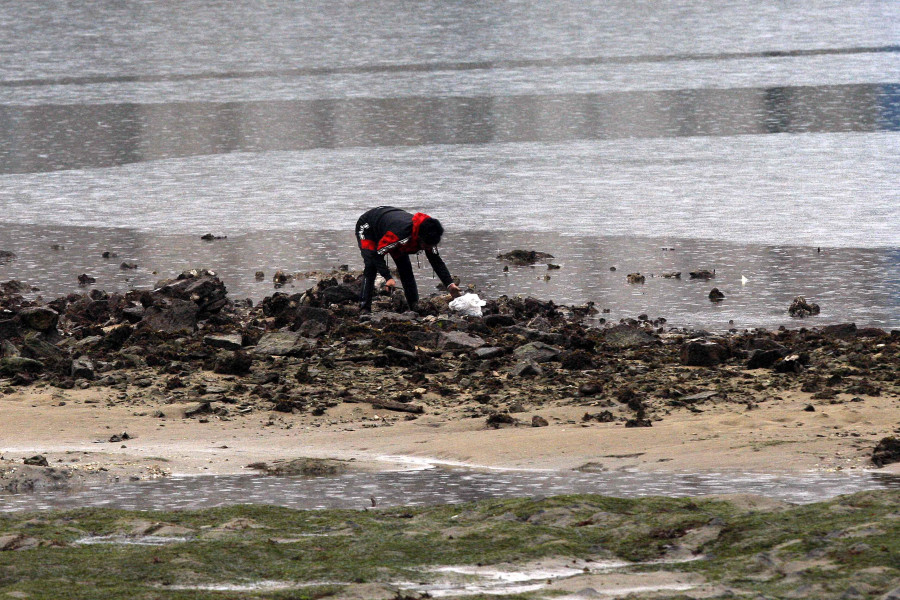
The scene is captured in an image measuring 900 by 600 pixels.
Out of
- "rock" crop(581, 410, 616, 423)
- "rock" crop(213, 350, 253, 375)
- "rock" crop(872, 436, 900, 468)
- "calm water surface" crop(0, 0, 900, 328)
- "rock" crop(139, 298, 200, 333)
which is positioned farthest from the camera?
"calm water surface" crop(0, 0, 900, 328)

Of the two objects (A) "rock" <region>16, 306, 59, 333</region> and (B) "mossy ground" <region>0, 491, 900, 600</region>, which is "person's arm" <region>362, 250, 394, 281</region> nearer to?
(A) "rock" <region>16, 306, 59, 333</region>

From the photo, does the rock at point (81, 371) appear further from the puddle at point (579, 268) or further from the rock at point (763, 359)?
the rock at point (763, 359)

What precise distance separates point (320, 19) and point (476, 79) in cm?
2686

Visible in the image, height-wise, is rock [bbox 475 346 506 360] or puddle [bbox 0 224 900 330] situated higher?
puddle [bbox 0 224 900 330]

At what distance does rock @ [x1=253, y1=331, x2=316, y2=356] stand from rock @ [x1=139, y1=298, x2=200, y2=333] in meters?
1.02

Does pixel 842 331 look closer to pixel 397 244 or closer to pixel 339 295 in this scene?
pixel 397 244

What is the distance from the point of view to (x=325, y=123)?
33.8 m

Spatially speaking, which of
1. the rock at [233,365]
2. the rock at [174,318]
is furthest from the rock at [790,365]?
the rock at [174,318]

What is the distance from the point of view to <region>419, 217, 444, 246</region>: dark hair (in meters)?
13.8

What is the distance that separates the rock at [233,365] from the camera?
482 inches

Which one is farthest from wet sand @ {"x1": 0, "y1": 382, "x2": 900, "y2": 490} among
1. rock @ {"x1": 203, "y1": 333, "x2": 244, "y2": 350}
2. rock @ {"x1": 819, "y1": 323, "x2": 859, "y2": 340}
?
rock @ {"x1": 819, "y1": 323, "x2": 859, "y2": 340}

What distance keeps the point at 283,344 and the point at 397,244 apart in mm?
1711

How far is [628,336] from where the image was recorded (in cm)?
1309

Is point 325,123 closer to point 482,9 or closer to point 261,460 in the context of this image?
point 261,460
